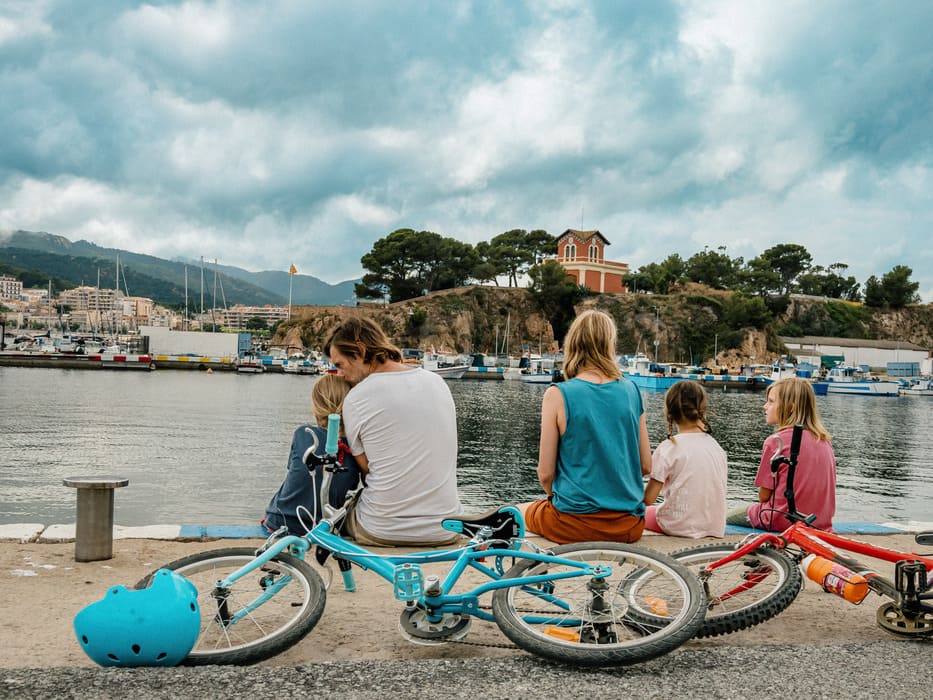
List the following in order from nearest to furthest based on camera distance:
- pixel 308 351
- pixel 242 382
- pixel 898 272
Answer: pixel 242 382, pixel 308 351, pixel 898 272

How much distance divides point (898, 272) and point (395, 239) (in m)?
75.0

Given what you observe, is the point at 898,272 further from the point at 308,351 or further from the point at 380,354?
the point at 380,354

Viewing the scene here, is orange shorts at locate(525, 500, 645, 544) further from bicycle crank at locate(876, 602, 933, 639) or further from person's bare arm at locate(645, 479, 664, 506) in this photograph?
bicycle crank at locate(876, 602, 933, 639)

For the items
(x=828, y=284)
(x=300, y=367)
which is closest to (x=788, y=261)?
(x=828, y=284)

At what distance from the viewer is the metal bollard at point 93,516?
4762 mm

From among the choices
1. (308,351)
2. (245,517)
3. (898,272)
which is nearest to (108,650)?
(245,517)

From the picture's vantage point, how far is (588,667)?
2.79m

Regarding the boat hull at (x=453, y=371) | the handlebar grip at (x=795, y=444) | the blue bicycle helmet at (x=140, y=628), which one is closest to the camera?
the blue bicycle helmet at (x=140, y=628)

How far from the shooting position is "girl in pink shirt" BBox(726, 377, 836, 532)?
4.84 m

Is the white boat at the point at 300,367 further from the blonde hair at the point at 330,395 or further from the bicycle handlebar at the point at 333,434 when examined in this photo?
the bicycle handlebar at the point at 333,434

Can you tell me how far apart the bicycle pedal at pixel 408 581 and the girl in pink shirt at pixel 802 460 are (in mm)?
2697

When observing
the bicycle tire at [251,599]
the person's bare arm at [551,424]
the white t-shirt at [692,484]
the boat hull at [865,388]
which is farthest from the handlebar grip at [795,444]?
the boat hull at [865,388]

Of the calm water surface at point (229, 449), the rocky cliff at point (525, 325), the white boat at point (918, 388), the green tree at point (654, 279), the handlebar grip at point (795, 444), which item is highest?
the green tree at point (654, 279)

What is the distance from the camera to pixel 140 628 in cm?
274
